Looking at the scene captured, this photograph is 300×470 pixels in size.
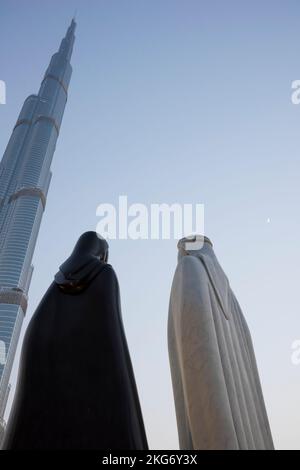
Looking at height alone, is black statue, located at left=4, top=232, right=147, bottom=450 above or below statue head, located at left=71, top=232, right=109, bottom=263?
below

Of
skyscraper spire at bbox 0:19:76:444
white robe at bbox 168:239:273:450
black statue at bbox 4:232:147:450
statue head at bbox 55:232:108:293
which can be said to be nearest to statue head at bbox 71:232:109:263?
statue head at bbox 55:232:108:293

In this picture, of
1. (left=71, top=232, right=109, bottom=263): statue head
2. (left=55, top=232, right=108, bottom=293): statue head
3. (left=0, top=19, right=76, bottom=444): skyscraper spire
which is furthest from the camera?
Answer: (left=0, top=19, right=76, bottom=444): skyscraper spire

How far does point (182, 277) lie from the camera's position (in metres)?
4.90

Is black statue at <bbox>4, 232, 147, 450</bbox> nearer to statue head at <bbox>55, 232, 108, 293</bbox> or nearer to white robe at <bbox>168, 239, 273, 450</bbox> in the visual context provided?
statue head at <bbox>55, 232, 108, 293</bbox>

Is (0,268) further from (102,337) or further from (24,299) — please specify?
(102,337)

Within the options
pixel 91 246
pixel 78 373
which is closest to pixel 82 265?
pixel 91 246

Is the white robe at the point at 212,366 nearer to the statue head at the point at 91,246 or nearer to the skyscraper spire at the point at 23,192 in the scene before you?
the statue head at the point at 91,246

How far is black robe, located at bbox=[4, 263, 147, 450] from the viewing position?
2.69 m

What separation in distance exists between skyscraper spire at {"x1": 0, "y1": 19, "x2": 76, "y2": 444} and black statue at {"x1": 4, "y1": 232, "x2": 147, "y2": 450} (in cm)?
7185

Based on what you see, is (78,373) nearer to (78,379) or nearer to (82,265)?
(78,379)

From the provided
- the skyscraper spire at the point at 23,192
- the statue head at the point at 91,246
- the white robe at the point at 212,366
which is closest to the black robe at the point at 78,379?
the statue head at the point at 91,246

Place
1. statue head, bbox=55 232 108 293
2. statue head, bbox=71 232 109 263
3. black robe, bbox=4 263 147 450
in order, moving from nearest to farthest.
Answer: black robe, bbox=4 263 147 450 < statue head, bbox=55 232 108 293 < statue head, bbox=71 232 109 263
